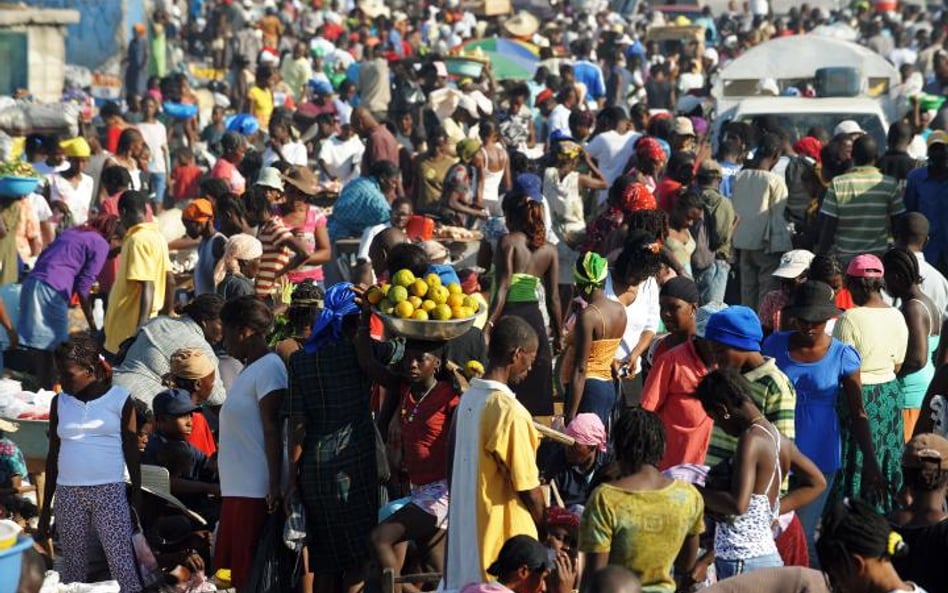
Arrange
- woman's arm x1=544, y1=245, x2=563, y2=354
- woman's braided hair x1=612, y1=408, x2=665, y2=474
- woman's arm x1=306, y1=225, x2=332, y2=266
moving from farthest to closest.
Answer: woman's arm x1=306, y1=225, x2=332, y2=266
woman's arm x1=544, y1=245, x2=563, y2=354
woman's braided hair x1=612, y1=408, x2=665, y2=474

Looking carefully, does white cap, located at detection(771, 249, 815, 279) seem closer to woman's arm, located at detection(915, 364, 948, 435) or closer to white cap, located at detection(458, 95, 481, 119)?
woman's arm, located at detection(915, 364, 948, 435)

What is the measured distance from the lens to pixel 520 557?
6.05m

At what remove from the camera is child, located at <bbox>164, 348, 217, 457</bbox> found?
27.4ft

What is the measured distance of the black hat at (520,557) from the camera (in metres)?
6.05

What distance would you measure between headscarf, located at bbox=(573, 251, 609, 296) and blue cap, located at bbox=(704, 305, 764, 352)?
1.79 metres

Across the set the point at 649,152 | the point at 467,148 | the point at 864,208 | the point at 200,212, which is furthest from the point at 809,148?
the point at 200,212

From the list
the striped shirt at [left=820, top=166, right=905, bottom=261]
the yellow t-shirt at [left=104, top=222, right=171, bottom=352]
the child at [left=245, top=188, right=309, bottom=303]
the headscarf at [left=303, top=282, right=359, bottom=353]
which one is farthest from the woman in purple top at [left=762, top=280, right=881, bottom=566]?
the yellow t-shirt at [left=104, top=222, right=171, bottom=352]

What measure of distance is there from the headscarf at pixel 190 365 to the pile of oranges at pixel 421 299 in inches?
48.9

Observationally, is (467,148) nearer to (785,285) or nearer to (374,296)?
(785,285)

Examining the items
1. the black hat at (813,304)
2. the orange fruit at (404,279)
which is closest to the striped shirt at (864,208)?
the black hat at (813,304)

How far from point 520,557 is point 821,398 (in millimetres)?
1950

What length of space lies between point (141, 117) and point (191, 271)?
770cm

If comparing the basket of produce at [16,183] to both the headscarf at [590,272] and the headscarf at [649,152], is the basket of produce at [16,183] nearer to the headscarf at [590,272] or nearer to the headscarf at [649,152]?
the headscarf at [649,152]

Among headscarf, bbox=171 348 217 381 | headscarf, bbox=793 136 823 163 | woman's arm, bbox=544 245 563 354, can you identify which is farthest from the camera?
headscarf, bbox=793 136 823 163
